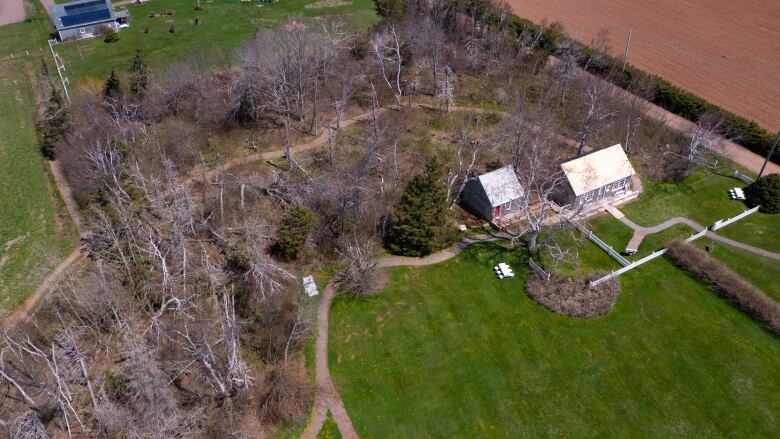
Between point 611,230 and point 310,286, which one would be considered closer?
point 310,286

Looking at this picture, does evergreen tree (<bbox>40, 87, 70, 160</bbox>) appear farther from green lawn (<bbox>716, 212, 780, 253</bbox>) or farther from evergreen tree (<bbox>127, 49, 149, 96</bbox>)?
green lawn (<bbox>716, 212, 780, 253</bbox>)

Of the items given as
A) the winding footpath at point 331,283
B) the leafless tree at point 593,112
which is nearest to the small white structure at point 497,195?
the winding footpath at point 331,283

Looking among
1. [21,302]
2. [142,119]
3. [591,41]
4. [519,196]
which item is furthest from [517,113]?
[21,302]

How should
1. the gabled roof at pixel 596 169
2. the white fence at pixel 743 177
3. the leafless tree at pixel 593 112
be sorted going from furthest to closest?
the leafless tree at pixel 593 112 < the white fence at pixel 743 177 < the gabled roof at pixel 596 169

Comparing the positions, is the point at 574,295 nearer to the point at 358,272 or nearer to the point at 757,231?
the point at 358,272

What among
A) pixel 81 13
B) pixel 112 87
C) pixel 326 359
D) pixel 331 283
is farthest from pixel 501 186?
pixel 81 13

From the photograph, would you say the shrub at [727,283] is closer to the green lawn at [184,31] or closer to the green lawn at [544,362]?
the green lawn at [544,362]

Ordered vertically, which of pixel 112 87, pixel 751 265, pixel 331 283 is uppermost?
pixel 112 87

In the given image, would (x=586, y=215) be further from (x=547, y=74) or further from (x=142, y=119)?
(x=142, y=119)
